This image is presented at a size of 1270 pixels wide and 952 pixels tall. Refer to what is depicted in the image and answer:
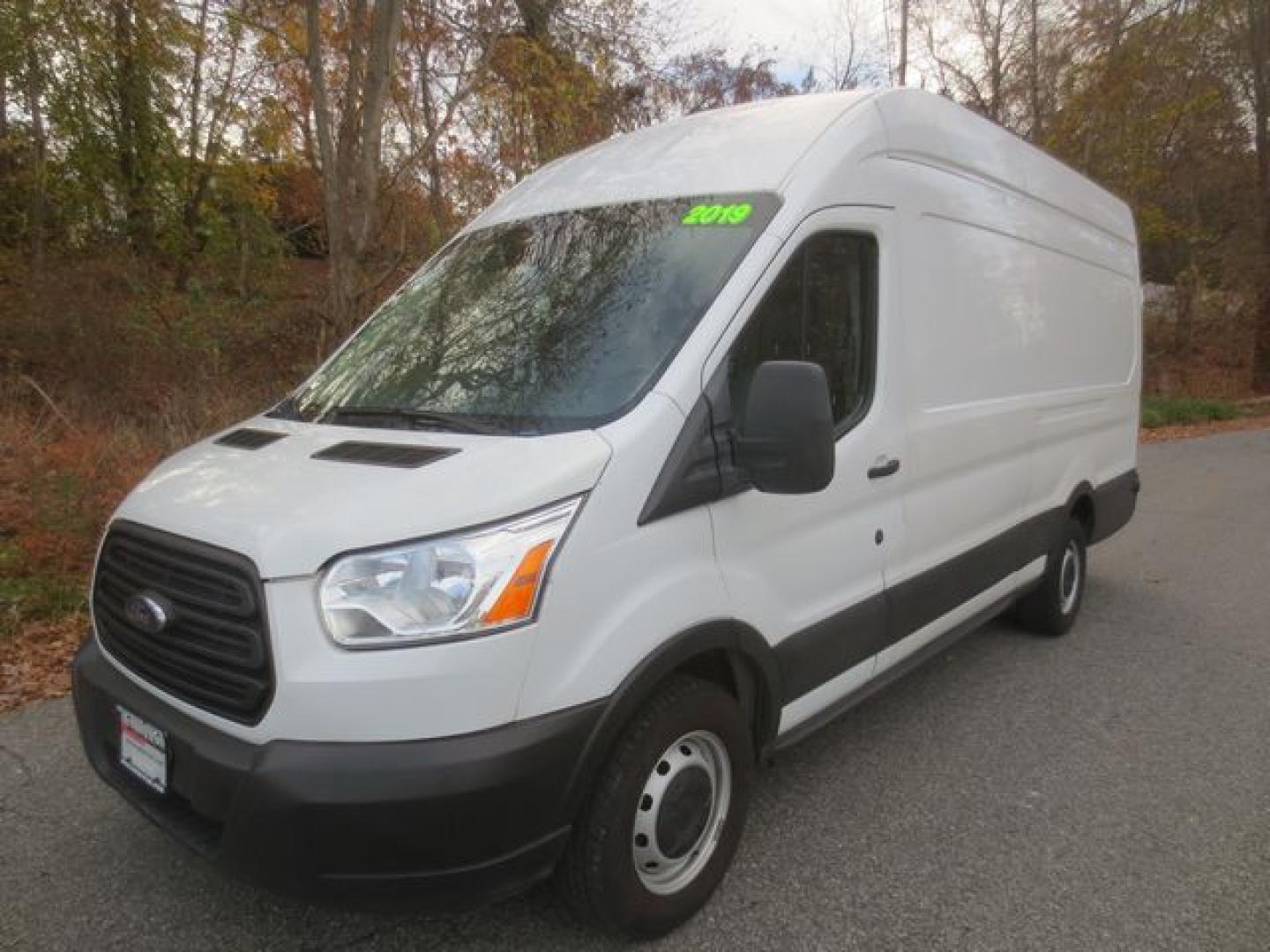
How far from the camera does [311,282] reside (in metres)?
12.9

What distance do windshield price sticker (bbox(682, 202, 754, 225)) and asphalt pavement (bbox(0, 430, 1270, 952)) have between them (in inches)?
78.0

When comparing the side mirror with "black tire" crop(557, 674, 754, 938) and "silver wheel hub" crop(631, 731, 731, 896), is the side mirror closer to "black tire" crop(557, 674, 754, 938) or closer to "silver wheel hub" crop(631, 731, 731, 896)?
"black tire" crop(557, 674, 754, 938)

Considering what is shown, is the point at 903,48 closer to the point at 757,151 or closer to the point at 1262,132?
the point at 1262,132

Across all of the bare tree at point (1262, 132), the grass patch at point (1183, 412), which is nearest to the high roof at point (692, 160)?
the grass patch at point (1183, 412)

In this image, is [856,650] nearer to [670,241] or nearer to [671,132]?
[670,241]

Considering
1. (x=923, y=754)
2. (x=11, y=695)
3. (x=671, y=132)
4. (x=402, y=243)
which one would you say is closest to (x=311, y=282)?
(x=402, y=243)

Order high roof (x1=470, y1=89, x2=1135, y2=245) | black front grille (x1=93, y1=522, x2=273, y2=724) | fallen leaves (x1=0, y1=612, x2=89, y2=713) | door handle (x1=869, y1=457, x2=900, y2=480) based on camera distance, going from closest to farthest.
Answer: black front grille (x1=93, y1=522, x2=273, y2=724)
high roof (x1=470, y1=89, x2=1135, y2=245)
door handle (x1=869, y1=457, x2=900, y2=480)
fallen leaves (x1=0, y1=612, x2=89, y2=713)

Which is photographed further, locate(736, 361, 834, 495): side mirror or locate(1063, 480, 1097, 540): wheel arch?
locate(1063, 480, 1097, 540): wheel arch

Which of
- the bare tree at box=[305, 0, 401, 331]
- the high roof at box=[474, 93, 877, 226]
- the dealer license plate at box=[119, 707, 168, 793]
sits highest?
the bare tree at box=[305, 0, 401, 331]

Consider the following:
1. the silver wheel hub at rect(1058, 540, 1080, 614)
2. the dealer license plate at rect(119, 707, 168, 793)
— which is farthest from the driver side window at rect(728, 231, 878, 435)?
→ the silver wheel hub at rect(1058, 540, 1080, 614)

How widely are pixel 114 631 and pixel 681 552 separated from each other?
5.13ft

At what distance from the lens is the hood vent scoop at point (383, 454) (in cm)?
219

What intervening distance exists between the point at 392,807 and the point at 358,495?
2.26 ft

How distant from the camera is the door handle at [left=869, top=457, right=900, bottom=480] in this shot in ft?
9.82
